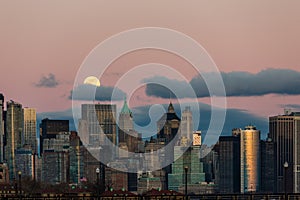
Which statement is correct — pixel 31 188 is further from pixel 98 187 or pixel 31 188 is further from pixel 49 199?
pixel 49 199

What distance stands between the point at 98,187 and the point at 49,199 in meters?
98.4

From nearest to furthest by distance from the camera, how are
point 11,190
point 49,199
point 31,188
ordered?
point 49,199 < point 11,190 < point 31,188

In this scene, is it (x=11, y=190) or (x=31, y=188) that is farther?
(x=31, y=188)

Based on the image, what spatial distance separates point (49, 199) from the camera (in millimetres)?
58688

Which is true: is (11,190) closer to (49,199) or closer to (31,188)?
(31,188)

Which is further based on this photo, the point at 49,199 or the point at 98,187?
the point at 98,187

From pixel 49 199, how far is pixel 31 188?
93.5m

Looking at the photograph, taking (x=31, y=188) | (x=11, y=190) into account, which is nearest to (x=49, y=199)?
(x=11, y=190)

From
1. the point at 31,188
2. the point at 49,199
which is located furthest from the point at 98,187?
the point at 49,199

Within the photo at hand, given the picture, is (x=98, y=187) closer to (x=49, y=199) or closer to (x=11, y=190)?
(x=11, y=190)

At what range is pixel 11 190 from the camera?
465 feet

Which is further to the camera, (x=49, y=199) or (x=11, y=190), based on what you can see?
(x=11, y=190)

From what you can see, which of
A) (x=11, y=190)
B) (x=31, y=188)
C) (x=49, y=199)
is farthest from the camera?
(x=31, y=188)
